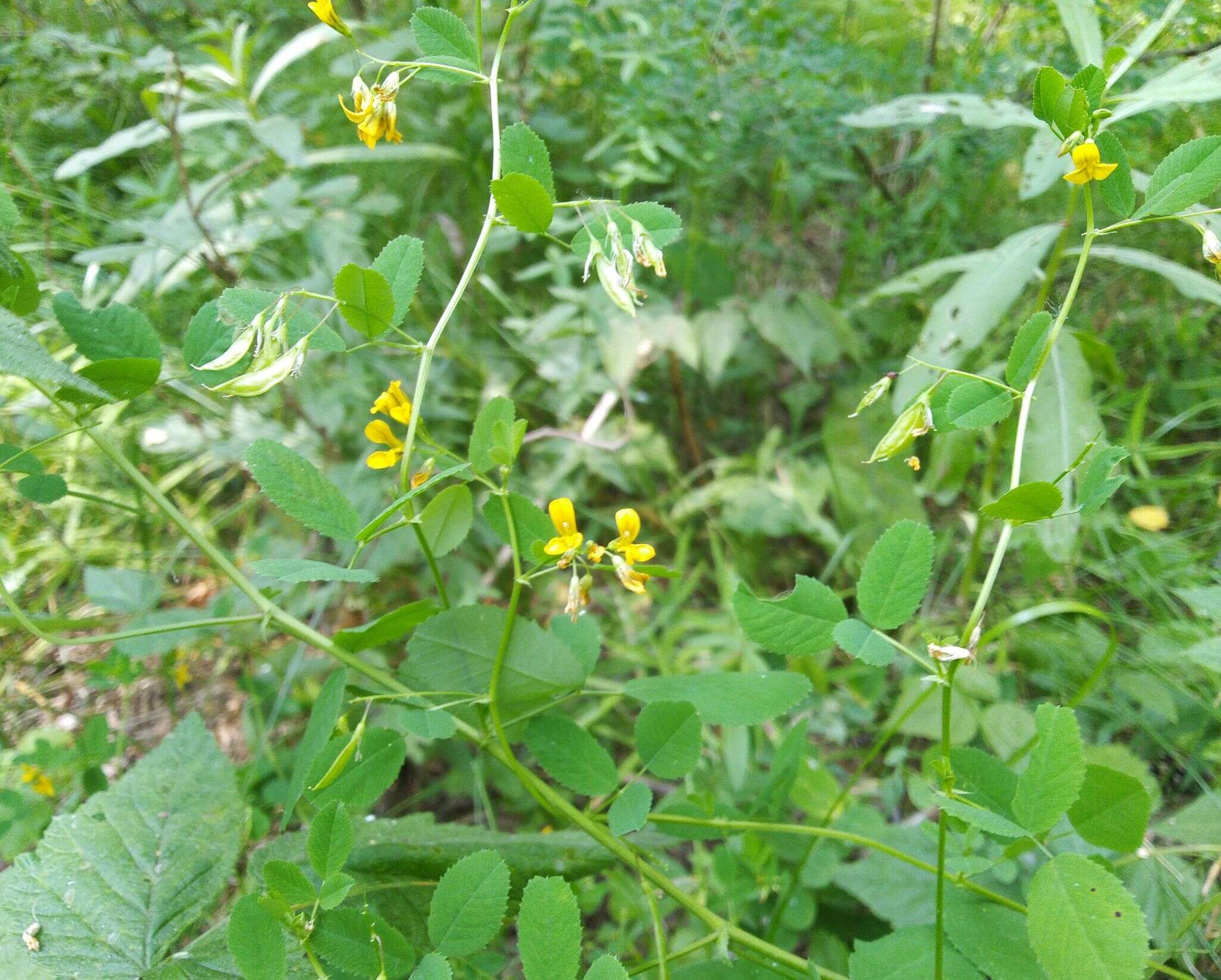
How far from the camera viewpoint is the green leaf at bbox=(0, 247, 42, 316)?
70cm

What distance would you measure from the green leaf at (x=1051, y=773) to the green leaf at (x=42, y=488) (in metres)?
0.88

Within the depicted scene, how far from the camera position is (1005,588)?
1.66 m

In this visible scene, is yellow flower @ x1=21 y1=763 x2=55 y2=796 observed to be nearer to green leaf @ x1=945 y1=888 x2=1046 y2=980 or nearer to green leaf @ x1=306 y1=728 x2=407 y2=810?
green leaf @ x1=306 y1=728 x2=407 y2=810

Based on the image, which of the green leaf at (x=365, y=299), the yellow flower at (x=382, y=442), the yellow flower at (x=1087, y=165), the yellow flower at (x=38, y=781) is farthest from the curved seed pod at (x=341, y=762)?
the yellow flower at (x=38, y=781)

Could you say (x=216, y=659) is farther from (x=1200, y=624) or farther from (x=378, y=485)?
(x=1200, y=624)

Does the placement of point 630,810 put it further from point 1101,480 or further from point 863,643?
point 1101,480

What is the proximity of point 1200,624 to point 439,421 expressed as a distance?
149 cm

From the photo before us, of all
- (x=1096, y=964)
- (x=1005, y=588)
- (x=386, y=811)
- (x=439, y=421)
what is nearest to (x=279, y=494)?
(x=1096, y=964)

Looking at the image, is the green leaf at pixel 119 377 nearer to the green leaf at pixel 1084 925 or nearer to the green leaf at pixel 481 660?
the green leaf at pixel 481 660

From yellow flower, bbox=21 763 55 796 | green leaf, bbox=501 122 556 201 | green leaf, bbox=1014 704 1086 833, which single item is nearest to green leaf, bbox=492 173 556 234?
green leaf, bbox=501 122 556 201

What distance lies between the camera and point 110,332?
777 millimetres

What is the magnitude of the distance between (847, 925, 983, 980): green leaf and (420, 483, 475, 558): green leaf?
498 millimetres

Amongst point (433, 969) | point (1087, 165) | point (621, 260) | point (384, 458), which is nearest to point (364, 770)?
point (433, 969)

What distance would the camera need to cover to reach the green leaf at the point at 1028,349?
0.64 m
